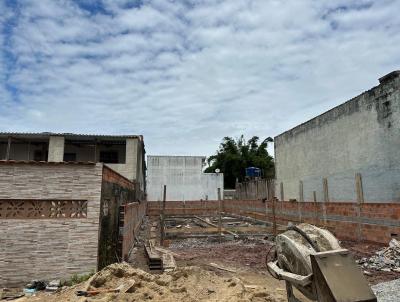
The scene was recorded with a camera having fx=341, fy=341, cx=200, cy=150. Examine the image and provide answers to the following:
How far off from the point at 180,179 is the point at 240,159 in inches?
525

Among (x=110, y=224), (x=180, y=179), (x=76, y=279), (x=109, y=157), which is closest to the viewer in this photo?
(x=76, y=279)

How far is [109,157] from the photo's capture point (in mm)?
24203

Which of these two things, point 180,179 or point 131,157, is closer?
point 131,157

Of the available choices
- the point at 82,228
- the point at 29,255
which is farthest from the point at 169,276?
the point at 29,255

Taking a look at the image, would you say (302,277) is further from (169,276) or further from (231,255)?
(231,255)

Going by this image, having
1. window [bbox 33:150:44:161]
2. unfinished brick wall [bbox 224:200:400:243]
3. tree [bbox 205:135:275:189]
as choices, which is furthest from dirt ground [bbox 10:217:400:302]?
tree [bbox 205:135:275:189]

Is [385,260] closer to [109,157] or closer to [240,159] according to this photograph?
[109,157]

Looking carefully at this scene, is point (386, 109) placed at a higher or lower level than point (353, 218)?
higher

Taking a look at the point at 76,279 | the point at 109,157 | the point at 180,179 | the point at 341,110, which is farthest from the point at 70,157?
the point at 76,279

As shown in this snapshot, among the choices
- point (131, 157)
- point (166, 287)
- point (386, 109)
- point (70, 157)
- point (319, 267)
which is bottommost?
point (166, 287)

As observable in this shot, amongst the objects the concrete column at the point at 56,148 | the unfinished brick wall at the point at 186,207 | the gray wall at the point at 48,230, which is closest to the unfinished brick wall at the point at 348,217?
the gray wall at the point at 48,230

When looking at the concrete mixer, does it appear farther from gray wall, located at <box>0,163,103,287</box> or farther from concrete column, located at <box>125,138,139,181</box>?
concrete column, located at <box>125,138,139,181</box>

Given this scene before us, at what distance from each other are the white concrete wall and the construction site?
661 inches

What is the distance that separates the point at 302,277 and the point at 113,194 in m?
6.78
